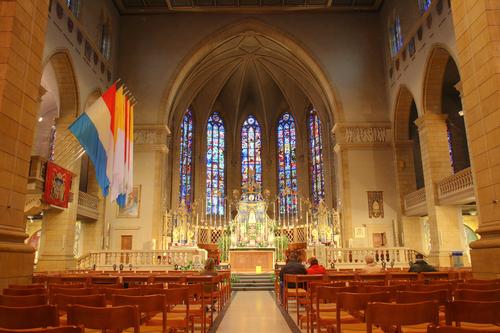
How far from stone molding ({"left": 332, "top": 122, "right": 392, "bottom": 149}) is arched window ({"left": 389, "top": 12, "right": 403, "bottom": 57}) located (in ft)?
12.3

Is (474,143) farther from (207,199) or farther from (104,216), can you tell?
(207,199)

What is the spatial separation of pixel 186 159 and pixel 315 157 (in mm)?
9328

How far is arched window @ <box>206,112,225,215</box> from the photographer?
1177 inches

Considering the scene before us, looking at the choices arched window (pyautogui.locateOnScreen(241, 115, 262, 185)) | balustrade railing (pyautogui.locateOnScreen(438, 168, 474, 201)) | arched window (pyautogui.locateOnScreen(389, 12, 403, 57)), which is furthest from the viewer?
arched window (pyautogui.locateOnScreen(241, 115, 262, 185))

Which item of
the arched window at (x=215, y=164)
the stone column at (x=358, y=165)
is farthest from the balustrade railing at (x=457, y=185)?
the arched window at (x=215, y=164)

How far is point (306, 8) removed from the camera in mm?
22406

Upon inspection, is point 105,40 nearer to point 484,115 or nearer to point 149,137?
point 149,137

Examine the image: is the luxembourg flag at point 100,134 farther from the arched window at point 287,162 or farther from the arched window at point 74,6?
the arched window at point 287,162

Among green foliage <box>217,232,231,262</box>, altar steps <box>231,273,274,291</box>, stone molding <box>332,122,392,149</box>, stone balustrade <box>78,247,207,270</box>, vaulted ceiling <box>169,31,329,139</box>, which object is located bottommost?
altar steps <box>231,273,274,291</box>

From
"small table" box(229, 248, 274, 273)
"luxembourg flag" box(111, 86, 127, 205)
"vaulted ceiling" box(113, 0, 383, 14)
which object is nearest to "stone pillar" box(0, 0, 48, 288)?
"luxembourg flag" box(111, 86, 127, 205)

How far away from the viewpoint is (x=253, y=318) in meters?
7.66

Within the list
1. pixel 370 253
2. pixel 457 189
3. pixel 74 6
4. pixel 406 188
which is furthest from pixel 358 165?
pixel 74 6

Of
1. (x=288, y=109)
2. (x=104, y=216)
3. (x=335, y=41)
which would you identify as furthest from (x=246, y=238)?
(x=288, y=109)

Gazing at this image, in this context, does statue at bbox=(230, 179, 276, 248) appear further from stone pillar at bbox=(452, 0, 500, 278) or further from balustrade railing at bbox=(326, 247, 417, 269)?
stone pillar at bbox=(452, 0, 500, 278)
